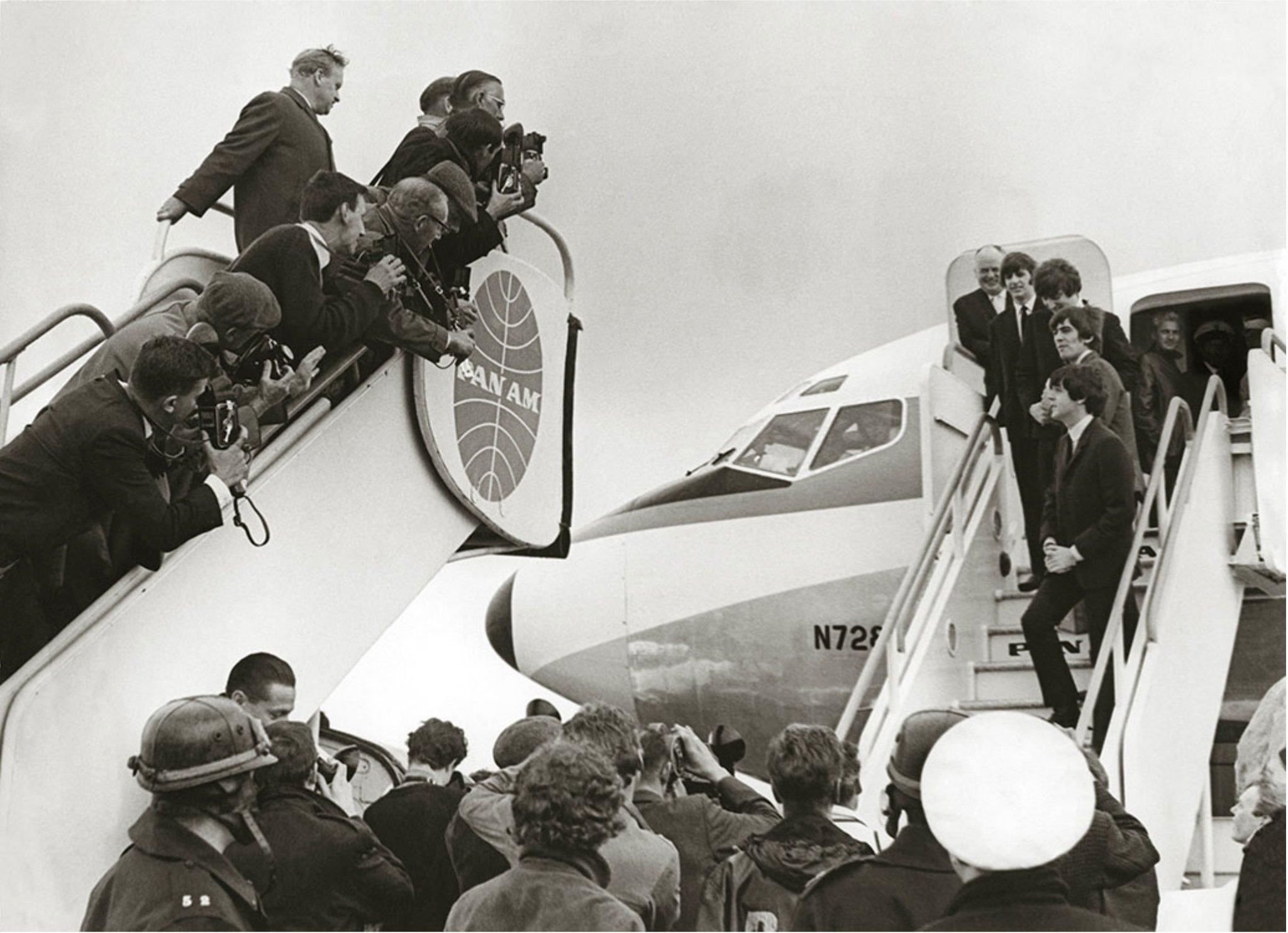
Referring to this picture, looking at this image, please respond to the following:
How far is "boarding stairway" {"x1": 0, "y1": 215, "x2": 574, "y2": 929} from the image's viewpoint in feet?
12.0

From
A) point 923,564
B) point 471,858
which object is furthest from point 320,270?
point 923,564

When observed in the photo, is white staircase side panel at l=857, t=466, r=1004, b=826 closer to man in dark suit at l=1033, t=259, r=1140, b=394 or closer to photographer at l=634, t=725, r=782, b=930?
man in dark suit at l=1033, t=259, r=1140, b=394

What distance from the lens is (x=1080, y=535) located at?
5539mm

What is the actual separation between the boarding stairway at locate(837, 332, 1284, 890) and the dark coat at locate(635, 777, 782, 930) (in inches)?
63.9

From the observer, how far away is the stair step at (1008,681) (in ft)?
19.8

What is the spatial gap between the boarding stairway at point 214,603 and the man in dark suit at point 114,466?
0.15 meters

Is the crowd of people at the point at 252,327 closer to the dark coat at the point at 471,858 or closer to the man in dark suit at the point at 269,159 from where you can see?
the man in dark suit at the point at 269,159

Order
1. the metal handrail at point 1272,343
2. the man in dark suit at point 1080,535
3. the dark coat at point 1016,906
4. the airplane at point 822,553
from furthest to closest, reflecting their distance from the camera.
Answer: the airplane at point 822,553
the metal handrail at point 1272,343
the man in dark suit at point 1080,535
the dark coat at point 1016,906

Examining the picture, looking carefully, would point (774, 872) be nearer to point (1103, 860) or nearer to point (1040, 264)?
point (1103, 860)

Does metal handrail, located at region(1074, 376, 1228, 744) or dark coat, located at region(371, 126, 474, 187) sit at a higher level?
dark coat, located at region(371, 126, 474, 187)

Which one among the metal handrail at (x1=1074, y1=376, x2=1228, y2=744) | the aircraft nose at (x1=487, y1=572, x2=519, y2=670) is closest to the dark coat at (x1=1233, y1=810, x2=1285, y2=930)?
the metal handrail at (x1=1074, y1=376, x2=1228, y2=744)

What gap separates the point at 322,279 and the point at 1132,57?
3.97 metres

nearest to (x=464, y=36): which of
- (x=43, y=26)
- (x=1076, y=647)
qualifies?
(x=43, y=26)

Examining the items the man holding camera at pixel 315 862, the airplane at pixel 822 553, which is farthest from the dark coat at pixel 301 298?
the airplane at pixel 822 553
